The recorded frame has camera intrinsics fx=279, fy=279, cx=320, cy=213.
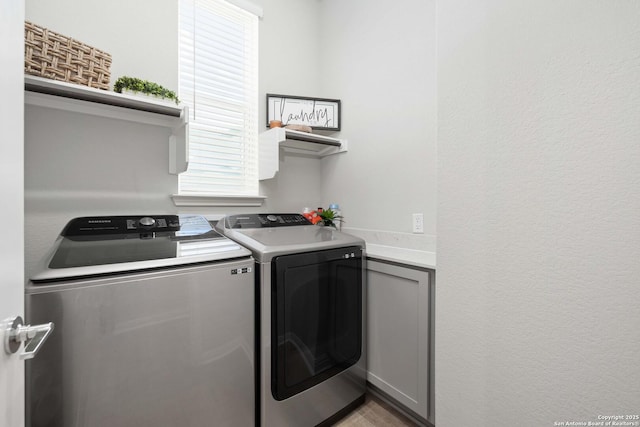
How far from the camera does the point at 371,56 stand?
2025mm

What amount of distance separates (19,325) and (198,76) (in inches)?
69.3

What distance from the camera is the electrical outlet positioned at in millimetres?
1729

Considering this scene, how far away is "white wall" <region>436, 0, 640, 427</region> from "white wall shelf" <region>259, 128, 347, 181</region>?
114 centimetres

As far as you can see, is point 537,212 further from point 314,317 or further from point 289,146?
point 289,146

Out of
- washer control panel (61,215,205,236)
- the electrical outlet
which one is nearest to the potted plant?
washer control panel (61,215,205,236)

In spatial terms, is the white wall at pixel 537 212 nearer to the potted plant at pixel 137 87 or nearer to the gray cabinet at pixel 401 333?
the gray cabinet at pixel 401 333

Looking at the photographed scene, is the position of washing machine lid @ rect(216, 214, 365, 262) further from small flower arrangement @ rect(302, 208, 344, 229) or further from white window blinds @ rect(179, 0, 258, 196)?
white window blinds @ rect(179, 0, 258, 196)

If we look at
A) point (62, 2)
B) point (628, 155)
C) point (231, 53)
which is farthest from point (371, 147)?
point (62, 2)

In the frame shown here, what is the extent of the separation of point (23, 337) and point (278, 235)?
116 centimetres

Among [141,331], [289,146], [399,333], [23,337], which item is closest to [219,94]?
[289,146]

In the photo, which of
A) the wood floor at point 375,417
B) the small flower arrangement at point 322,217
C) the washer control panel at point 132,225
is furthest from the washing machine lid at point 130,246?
the wood floor at point 375,417

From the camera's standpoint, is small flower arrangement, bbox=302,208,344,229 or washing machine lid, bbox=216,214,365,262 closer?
washing machine lid, bbox=216,214,365,262

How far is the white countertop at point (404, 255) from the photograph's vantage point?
1487mm

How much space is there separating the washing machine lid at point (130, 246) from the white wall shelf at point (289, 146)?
60cm
